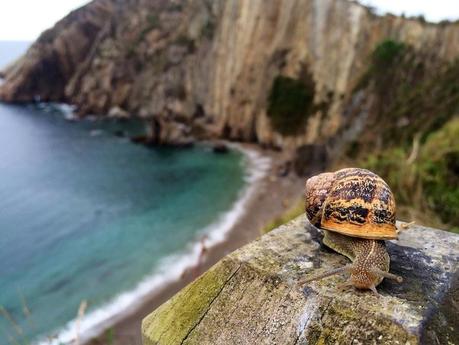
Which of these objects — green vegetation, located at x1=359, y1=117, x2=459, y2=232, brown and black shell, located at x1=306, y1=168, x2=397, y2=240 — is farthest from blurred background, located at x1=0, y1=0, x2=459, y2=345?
brown and black shell, located at x1=306, y1=168, x2=397, y2=240

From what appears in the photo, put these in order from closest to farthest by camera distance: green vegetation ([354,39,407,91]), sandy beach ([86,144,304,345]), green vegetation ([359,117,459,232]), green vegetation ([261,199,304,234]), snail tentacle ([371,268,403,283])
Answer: snail tentacle ([371,268,403,283]) < green vegetation ([359,117,459,232]) < green vegetation ([261,199,304,234]) < sandy beach ([86,144,304,345]) < green vegetation ([354,39,407,91])

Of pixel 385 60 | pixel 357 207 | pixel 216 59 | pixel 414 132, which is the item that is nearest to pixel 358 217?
pixel 357 207

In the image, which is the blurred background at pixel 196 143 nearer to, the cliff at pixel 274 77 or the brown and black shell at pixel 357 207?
the cliff at pixel 274 77

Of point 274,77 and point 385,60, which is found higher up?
point 385,60

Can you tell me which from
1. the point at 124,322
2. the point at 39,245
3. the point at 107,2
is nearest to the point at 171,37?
the point at 107,2

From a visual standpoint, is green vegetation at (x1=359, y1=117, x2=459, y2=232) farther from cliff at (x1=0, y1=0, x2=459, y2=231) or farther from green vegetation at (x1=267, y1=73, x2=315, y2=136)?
green vegetation at (x1=267, y1=73, x2=315, y2=136)

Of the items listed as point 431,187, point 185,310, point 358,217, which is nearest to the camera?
point 185,310

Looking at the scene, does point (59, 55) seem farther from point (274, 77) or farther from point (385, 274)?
point (385, 274)

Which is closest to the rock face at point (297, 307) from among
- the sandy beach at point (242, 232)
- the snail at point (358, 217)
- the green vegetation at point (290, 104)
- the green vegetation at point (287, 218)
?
the snail at point (358, 217)
